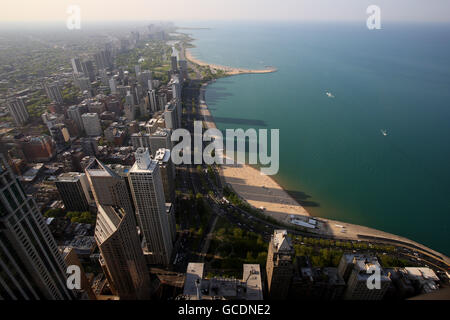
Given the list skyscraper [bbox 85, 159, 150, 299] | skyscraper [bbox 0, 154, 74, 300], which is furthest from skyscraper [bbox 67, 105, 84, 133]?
skyscraper [bbox 0, 154, 74, 300]

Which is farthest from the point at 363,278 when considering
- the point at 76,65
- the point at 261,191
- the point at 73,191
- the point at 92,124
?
the point at 76,65

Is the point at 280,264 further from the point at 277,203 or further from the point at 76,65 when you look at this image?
the point at 76,65

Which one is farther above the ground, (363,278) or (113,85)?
(363,278)

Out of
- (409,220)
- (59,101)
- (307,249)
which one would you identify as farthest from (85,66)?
(409,220)

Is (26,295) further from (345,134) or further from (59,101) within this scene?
(59,101)

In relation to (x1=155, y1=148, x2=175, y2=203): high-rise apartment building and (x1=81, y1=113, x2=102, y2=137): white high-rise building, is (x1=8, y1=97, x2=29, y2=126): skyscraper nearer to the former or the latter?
(x1=81, y1=113, x2=102, y2=137): white high-rise building
